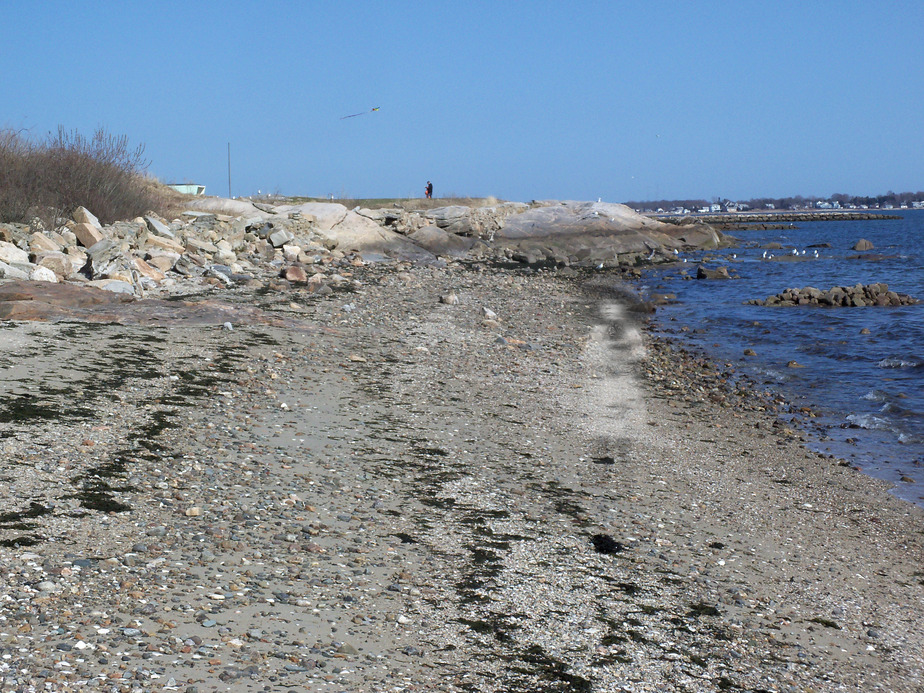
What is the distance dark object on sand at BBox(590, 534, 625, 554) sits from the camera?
20.6 feet

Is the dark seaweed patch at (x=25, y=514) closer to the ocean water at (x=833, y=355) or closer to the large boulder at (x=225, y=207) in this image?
the ocean water at (x=833, y=355)

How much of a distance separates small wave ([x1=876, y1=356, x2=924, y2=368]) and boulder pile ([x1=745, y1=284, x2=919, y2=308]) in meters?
10.1

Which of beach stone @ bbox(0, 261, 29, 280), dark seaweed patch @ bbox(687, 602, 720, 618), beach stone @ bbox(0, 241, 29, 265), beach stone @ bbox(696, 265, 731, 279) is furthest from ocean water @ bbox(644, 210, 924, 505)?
beach stone @ bbox(0, 241, 29, 265)

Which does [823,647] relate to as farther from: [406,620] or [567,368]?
[567,368]

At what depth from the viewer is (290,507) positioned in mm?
6316

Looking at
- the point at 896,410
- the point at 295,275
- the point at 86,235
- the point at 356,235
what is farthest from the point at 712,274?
the point at 86,235

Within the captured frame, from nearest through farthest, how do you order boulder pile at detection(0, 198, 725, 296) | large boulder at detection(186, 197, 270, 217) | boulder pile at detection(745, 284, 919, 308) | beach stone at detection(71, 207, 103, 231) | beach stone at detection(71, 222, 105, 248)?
boulder pile at detection(0, 198, 725, 296)
beach stone at detection(71, 222, 105, 248)
beach stone at detection(71, 207, 103, 231)
boulder pile at detection(745, 284, 919, 308)
large boulder at detection(186, 197, 270, 217)

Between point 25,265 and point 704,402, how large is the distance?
12.4 meters

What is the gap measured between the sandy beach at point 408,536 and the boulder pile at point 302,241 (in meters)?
5.65

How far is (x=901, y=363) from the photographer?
16422 mm

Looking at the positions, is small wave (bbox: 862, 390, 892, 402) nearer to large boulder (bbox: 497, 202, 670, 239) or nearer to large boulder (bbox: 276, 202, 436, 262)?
large boulder (bbox: 276, 202, 436, 262)

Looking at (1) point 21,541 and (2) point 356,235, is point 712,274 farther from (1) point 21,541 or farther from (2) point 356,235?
(1) point 21,541

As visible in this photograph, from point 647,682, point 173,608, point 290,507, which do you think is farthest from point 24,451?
point 647,682

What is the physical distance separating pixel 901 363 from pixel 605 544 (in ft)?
41.6
